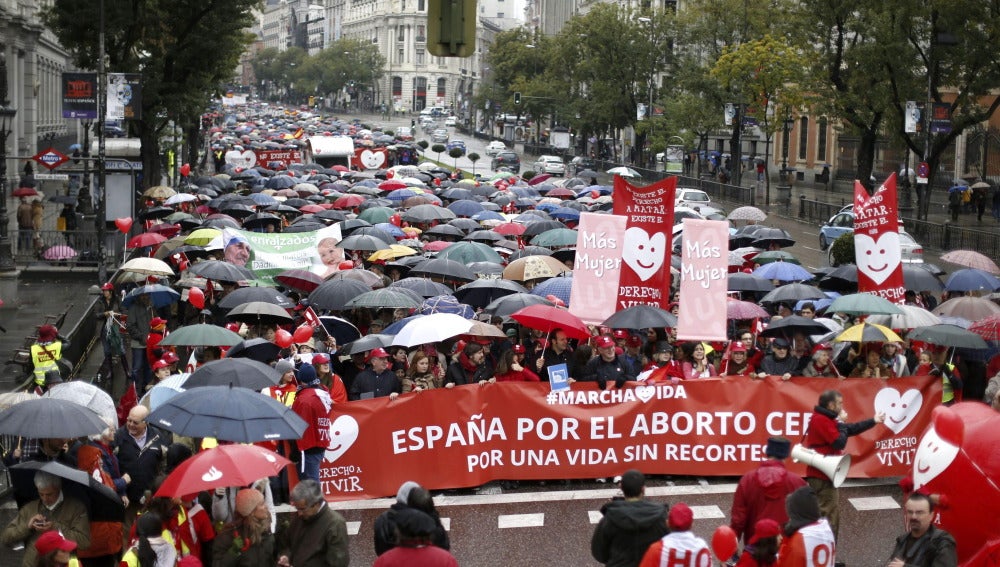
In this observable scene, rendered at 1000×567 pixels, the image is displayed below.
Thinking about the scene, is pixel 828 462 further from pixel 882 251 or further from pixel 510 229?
pixel 510 229

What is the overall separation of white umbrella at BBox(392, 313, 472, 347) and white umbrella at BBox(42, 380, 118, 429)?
3.37m

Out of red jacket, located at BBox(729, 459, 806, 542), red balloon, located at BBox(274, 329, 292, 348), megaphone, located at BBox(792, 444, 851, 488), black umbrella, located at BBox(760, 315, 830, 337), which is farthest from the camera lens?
black umbrella, located at BBox(760, 315, 830, 337)

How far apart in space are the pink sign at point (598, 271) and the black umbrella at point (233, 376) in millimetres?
4885

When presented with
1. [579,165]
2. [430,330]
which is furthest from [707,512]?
[579,165]

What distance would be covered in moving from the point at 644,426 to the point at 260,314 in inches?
211

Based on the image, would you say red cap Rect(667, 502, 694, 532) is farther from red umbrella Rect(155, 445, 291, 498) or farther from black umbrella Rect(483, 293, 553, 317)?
black umbrella Rect(483, 293, 553, 317)

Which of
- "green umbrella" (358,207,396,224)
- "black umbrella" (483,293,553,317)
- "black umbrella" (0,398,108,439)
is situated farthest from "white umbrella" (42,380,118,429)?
"green umbrella" (358,207,396,224)

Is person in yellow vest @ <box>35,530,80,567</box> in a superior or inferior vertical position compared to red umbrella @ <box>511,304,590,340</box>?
inferior

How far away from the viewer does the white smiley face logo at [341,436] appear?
1266 centimetres

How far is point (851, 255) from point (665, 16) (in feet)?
173

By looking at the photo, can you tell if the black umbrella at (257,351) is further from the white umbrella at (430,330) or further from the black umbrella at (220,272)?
the black umbrella at (220,272)

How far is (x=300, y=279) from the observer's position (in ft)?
66.2

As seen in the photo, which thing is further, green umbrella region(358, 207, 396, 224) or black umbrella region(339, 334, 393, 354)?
green umbrella region(358, 207, 396, 224)

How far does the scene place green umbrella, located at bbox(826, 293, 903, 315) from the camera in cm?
1523
